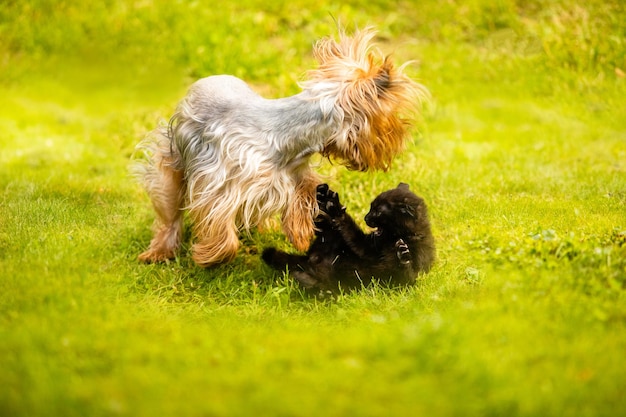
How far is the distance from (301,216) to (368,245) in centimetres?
62

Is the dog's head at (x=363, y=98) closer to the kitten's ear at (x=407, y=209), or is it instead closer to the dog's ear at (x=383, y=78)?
the dog's ear at (x=383, y=78)

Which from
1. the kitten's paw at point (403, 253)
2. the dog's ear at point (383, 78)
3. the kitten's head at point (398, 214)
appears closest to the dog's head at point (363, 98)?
the dog's ear at point (383, 78)

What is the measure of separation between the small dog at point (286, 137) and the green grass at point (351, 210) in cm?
64

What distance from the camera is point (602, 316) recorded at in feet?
13.4

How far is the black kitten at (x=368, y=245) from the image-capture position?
208 inches

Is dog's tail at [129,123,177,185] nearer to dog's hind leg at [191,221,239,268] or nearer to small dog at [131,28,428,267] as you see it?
small dog at [131,28,428,267]

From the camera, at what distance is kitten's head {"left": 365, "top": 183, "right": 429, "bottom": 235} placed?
5316mm

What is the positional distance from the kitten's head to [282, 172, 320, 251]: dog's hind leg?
0.49 meters

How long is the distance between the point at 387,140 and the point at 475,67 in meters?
6.46

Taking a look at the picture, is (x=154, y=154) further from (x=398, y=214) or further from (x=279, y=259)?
(x=398, y=214)

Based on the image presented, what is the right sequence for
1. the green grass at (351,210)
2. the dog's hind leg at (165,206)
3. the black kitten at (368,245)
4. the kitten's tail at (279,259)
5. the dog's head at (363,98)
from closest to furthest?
the green grass at (351,210) → the dog's head at (363,98) → the black kitten at (368,245) → the kitten's tail at (279,259) → the dog's hind leg at (165,206)

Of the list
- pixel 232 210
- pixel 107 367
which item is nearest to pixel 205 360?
pixel 107 367

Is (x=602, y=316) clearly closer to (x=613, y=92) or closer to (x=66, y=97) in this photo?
(x=613, y=92)

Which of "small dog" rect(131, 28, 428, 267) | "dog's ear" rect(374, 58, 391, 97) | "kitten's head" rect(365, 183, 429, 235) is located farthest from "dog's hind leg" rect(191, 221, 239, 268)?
"dog's ear" rect(374, 58, 391, 97)
